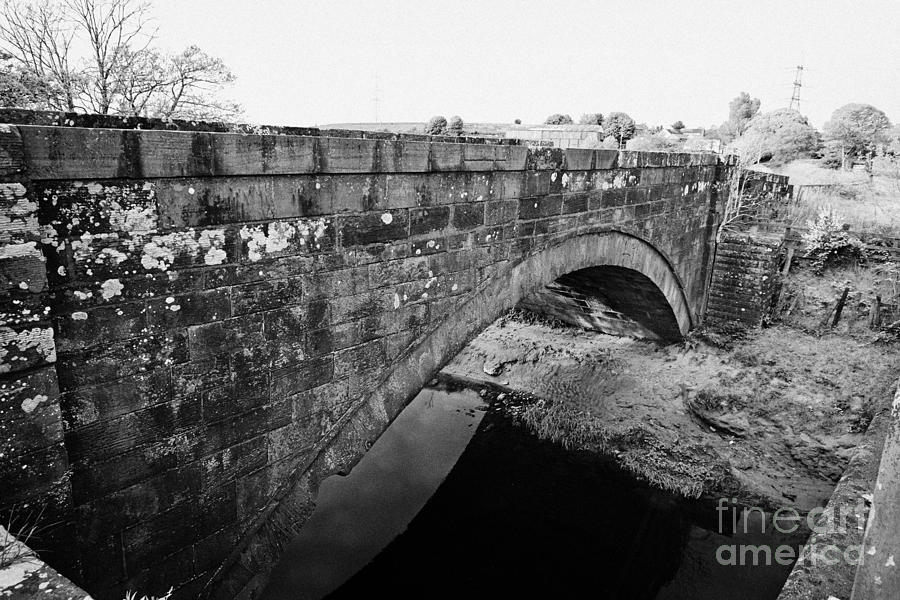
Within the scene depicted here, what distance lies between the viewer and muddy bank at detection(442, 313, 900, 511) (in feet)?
23.8

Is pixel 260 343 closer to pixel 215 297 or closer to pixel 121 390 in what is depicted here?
pixel 215 297

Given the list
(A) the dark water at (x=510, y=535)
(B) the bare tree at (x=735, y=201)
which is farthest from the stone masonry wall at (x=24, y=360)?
(B) the bare tree at (x=735, y=201)

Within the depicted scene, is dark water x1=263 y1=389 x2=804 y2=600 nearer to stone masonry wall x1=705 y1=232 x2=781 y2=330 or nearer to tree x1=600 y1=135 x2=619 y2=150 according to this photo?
stone masonry wall x1=705 y1=232 x2=781 y2=330

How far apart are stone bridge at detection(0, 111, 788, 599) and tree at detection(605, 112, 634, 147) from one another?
70.6 feet

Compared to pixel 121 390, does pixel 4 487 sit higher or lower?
lower

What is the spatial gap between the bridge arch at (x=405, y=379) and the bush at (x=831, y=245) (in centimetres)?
608

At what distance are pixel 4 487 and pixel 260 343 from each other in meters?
1.22

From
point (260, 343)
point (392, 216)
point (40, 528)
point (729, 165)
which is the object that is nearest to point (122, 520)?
point (40, 528)

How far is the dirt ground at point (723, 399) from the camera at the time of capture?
728 centimetres

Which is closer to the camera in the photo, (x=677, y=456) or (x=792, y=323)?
(x=677, y=456)

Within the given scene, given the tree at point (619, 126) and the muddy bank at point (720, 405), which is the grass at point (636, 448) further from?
the tree at point (619, 126)

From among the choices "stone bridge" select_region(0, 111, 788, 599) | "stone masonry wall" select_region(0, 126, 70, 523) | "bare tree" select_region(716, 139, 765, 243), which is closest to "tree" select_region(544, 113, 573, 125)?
"bare tree" select_region(716, 139, 765, 243)

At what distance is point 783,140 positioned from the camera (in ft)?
66.1

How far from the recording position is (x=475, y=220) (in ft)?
13.9
